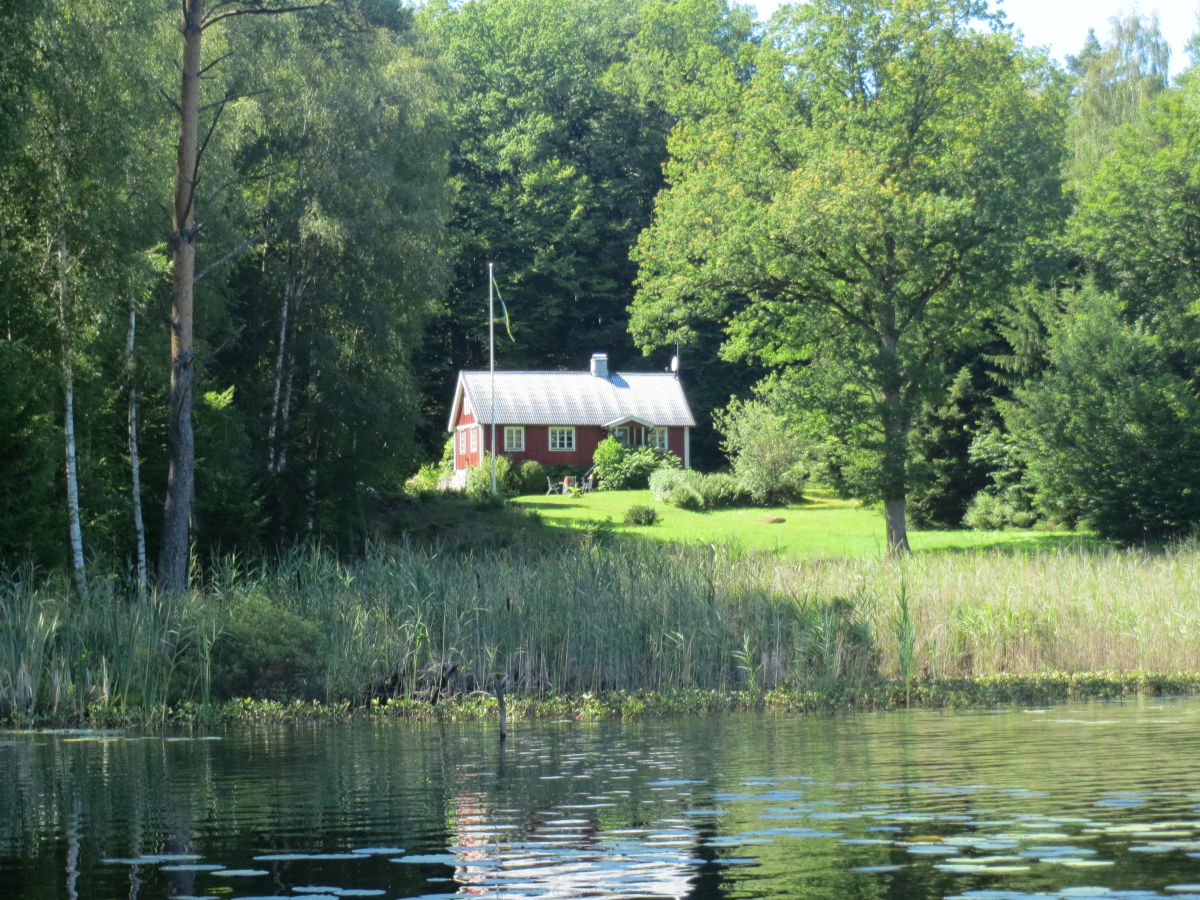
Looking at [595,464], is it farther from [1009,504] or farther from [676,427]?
[1009,504]

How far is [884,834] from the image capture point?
24.9 ft

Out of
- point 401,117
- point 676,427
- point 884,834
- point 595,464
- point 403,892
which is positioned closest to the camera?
point 403,892

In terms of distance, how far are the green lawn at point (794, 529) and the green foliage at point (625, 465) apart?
13.7ft

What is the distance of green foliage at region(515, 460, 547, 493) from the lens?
174ft

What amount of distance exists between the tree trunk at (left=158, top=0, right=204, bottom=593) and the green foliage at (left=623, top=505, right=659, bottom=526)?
1892 cm

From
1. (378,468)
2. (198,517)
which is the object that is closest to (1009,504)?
(378,468)

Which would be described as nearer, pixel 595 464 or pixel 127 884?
pixel 127 884

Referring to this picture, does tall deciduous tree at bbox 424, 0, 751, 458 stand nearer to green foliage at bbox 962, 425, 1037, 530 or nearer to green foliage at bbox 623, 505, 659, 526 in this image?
green foliage at bbox 623, 505, 659, 526

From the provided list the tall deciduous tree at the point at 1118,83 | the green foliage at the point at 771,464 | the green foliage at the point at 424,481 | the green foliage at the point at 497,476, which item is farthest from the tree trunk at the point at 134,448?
the tall deciduous tree at the point at 1118,83

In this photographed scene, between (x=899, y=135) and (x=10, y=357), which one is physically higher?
(x=899, y=135)

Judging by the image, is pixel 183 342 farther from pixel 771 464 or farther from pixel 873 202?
pixel 771 464

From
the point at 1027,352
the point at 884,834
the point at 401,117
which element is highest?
the point at 401,117

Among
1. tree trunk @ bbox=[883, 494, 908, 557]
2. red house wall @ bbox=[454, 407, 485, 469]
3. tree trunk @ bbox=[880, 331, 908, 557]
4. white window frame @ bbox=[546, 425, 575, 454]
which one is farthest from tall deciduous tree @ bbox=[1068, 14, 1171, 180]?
red house wall @ bbox=[454, 407, 485, 469]

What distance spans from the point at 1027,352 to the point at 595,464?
19.8 m
